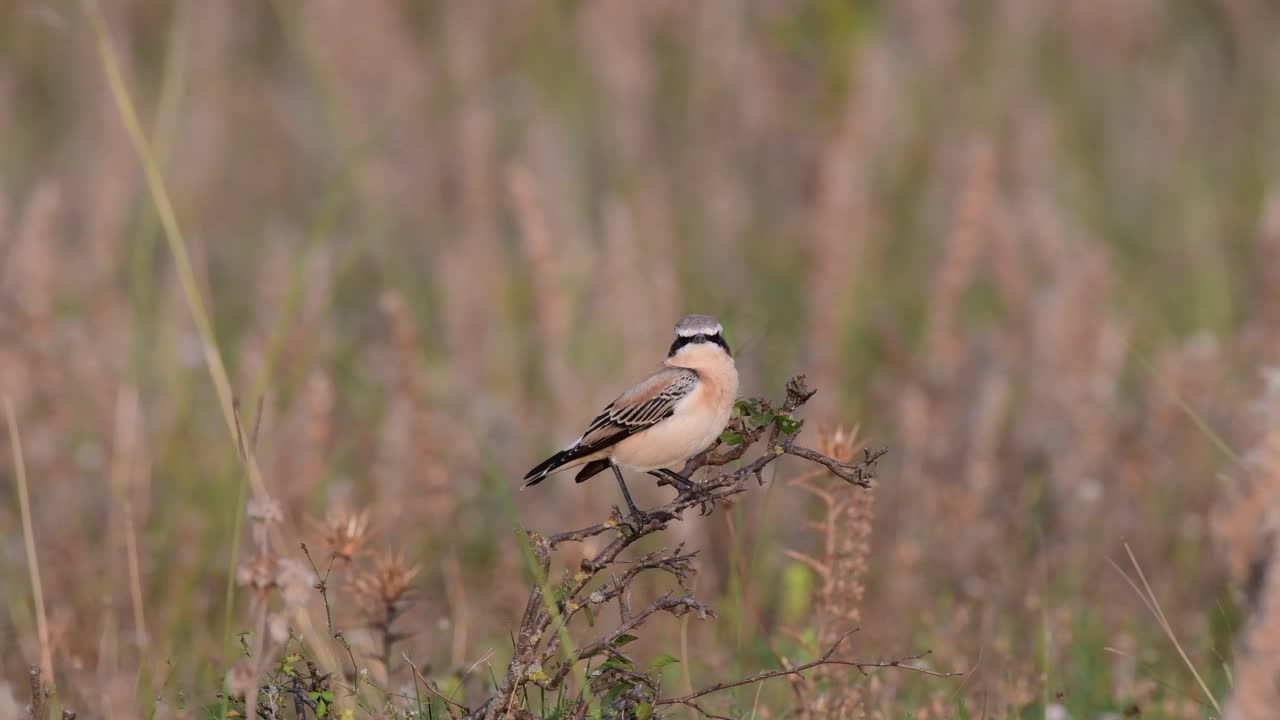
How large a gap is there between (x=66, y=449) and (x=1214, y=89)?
7.31 meters

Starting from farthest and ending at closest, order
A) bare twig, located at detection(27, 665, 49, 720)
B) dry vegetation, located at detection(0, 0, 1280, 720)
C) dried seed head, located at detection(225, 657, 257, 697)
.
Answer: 1. dry vegetation, located at detection(0, 0, 1280, 720)
2. bare twig, located at detection(27, 665, 49, 720)
3. dried seed head, located at detection(225, 657, 257, 697)

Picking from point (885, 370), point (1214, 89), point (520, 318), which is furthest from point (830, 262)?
point (1214, 89)

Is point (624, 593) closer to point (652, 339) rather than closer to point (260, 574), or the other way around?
point (260, 574)

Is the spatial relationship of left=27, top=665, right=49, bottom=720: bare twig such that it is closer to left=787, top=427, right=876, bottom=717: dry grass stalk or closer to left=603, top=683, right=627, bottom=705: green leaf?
left=603, top=683, right=627, bottom=705: green leaf

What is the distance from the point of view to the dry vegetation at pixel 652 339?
3918 millimetres

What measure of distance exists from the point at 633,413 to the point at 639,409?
0.05 feet

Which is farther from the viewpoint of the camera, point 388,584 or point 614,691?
point 388,584

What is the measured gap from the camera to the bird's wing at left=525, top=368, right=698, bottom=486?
309cm

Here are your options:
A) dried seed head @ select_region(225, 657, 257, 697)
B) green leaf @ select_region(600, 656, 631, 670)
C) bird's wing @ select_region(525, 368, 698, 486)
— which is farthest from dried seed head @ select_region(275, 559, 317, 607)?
bird's wing @ select_region(525, 368, 698, 486)

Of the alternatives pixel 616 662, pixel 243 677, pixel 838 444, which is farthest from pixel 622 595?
pixel 243 677

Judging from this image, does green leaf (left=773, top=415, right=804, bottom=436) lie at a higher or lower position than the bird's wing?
lower

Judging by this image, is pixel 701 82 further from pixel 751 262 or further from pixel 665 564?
pixel 665 564

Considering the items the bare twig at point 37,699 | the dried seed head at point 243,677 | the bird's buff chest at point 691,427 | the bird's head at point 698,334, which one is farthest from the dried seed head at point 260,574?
the bird's head at point 698,334

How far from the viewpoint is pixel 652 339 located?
603 cm
